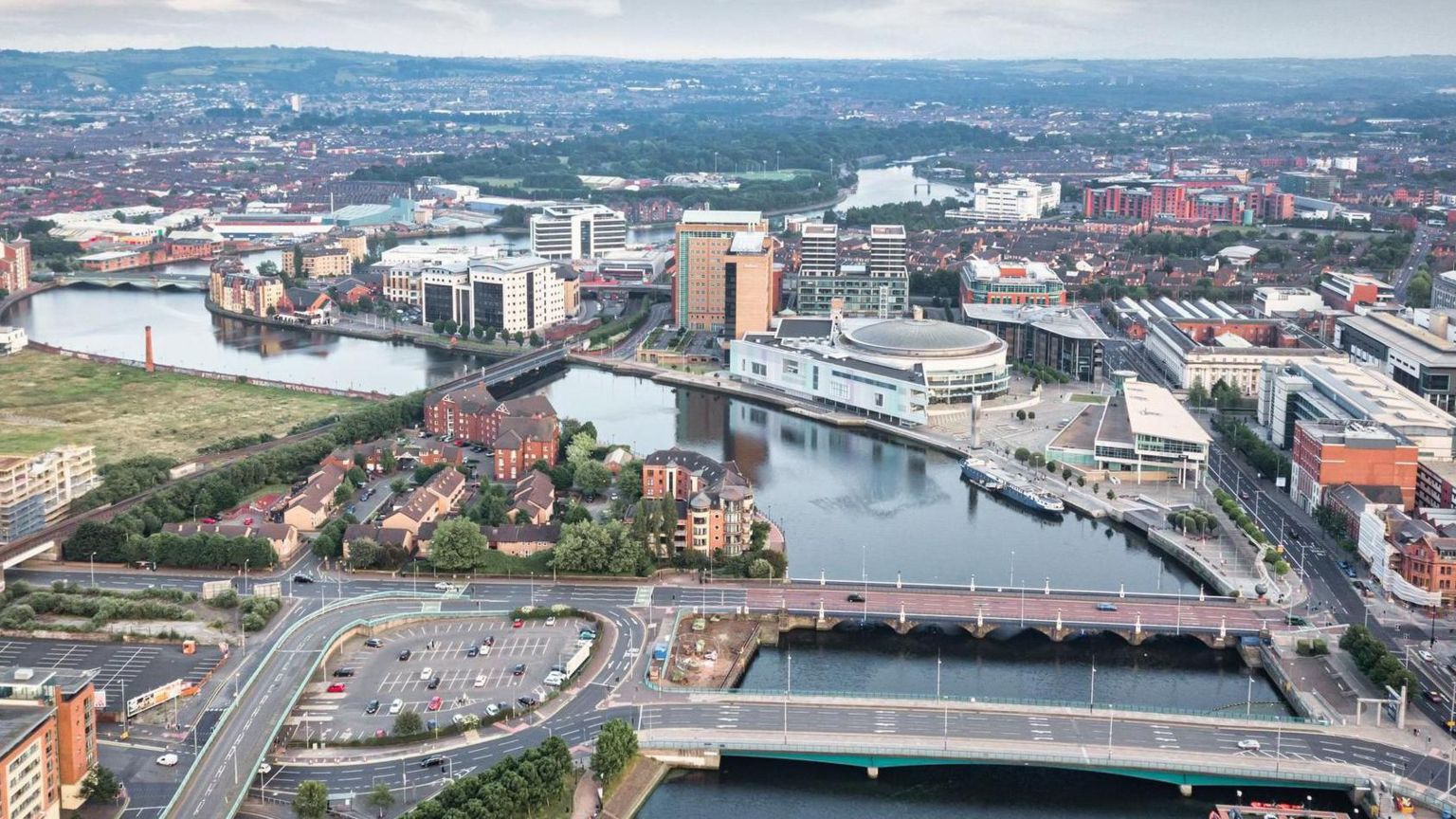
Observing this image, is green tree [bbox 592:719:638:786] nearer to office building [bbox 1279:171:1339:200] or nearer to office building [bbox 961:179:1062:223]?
office building [bbox 961:179:1062:223]

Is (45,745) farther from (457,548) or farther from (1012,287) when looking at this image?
(1012,287)

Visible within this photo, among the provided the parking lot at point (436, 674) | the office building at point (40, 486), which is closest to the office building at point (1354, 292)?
the parking lot at point (436, 674)

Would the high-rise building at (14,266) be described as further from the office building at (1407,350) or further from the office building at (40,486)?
the office building at (1407,350)

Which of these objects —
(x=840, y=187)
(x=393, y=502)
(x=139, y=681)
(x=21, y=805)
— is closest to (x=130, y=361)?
(x=393, y=502)

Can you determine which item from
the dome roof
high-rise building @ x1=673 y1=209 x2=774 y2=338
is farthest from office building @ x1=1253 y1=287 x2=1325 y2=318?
high-rise building @ x1=673 y1=209 x2=774 y2=338

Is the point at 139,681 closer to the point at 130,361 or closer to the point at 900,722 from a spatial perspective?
the point at 900,722

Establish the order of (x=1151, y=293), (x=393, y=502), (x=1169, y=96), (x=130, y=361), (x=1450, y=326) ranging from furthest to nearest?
(x=1169, y=96)
(x=1151, y=293)
(x=130, y=361)
(x=1450, y=326)
(x=393, y=502)

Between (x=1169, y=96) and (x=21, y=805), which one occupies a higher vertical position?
(x=1169, y=96)
